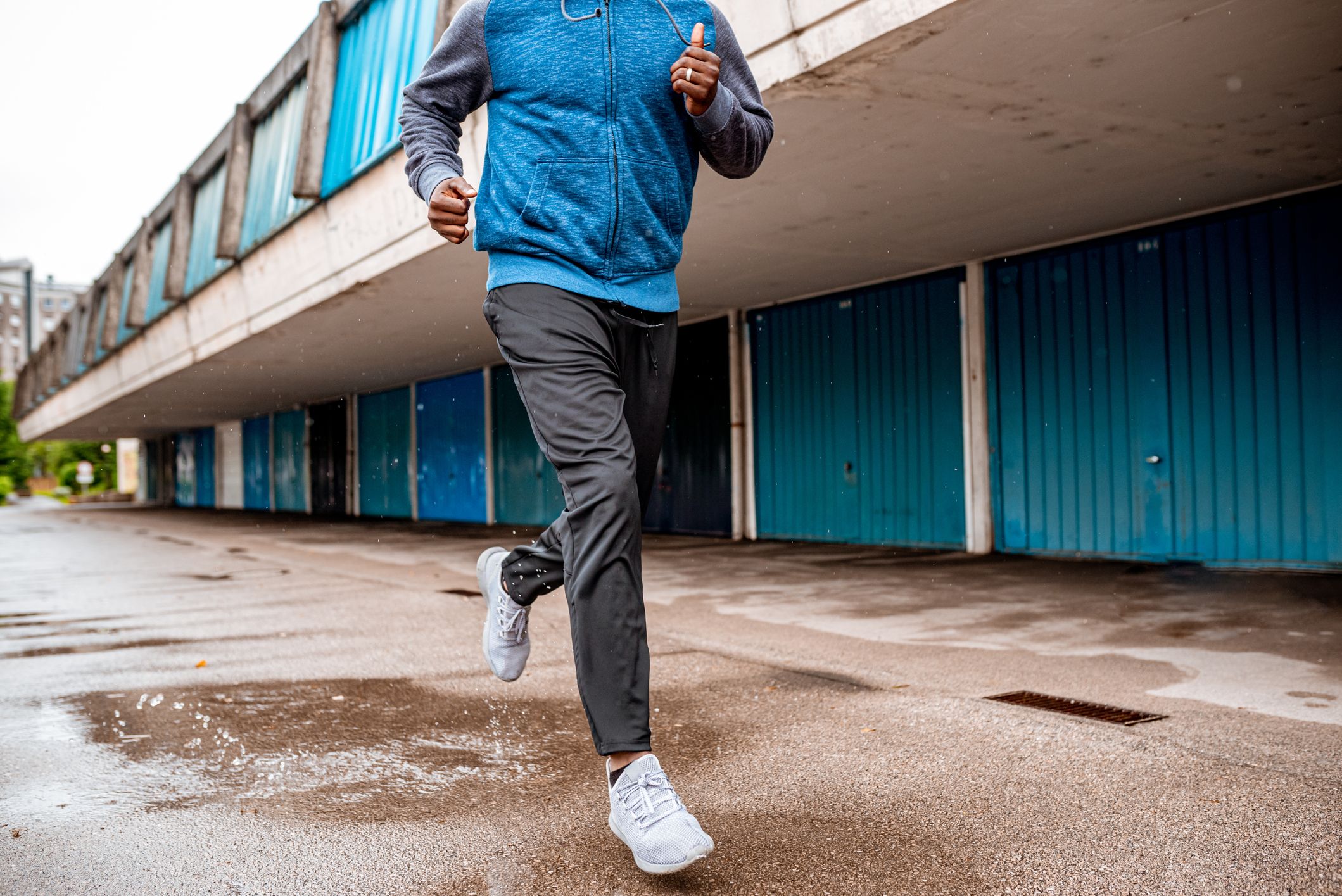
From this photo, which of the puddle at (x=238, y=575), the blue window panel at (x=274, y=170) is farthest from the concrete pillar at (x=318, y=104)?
the puddle at (x=238, y=575)

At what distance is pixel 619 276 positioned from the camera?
2223 millimetres

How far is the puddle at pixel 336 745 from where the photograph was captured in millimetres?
2660

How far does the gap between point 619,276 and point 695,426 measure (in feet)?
37.4

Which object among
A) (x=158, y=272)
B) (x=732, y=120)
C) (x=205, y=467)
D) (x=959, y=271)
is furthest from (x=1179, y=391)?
(x=205, y=467)

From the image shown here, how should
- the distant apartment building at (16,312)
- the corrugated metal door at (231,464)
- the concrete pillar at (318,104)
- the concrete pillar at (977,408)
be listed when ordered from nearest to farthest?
the concrete pillar at (977,408) < the concrete pillar at (318,104) < the corrugated metal door at (231,464) < the distant apartment building at (16,312)

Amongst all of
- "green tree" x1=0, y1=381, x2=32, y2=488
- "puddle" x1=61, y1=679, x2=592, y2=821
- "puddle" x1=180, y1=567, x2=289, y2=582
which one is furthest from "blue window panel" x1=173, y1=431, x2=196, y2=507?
"green tree" x1=0, y1=381, x2=32, y2=488

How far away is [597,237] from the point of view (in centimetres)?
218

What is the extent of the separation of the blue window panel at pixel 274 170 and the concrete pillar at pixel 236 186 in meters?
0.10

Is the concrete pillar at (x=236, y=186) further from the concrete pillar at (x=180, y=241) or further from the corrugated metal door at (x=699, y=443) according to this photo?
the corrugated metal door at (x=699, y=443)

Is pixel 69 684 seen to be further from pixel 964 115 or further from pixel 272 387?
pixel 272 387

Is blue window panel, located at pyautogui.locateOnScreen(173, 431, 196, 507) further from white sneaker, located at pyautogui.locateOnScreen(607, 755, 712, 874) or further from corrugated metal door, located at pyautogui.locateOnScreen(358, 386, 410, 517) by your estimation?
white sneaker, located at pyautogui.locateOnScreen(607, 755, 712, 874)

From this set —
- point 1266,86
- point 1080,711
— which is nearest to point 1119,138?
point 1266,86

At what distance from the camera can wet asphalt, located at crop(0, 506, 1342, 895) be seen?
2.11m

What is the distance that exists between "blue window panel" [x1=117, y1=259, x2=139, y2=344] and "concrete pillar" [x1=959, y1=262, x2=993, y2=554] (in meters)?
16.7
